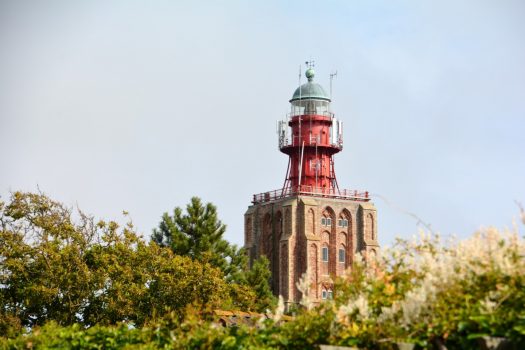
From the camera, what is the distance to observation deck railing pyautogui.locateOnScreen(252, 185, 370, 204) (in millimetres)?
115438

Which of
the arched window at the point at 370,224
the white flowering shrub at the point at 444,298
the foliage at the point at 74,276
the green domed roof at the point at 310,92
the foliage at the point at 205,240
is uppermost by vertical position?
the green domed roof at the point at 310,92

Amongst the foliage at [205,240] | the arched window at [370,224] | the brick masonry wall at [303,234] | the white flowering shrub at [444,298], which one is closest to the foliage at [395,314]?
the white flowering shrub at [444,298]

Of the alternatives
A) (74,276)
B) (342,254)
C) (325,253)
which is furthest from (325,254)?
(74,276)

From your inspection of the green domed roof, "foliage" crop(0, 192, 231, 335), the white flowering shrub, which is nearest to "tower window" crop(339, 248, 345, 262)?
the green domed roof

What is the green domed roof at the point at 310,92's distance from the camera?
121 metres

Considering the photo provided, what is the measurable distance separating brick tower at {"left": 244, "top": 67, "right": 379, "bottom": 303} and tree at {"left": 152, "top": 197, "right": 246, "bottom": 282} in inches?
1324

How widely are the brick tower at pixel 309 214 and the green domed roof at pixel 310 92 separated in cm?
100

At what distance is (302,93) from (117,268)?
7078 cm

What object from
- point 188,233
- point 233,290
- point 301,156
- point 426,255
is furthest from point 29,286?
point 301,156

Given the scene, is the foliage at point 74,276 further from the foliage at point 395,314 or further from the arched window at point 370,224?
the arched window at point 370,224

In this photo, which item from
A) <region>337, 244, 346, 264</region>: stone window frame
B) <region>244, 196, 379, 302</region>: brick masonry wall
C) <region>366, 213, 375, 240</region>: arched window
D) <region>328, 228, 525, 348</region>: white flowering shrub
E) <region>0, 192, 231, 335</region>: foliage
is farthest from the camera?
<region>366, 213, 375, 240</region>: arched window

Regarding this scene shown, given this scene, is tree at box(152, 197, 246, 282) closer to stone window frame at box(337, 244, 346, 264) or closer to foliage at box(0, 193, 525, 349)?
stone window frame at box(337, 244, 346, 264)

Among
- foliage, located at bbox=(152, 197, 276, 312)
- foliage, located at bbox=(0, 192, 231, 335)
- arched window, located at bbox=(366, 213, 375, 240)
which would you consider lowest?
foliage, located at bbox=(0, 192, 231, 335)

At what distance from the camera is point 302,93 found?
121062 mm
